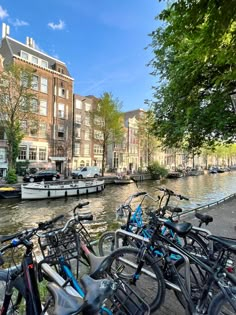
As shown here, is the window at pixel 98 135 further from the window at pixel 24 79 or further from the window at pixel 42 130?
the window at pixel 24 79

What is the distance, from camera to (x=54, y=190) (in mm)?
19125

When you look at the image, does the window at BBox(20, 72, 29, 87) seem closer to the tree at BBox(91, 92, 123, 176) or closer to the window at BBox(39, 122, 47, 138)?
the window at BBox(39, 122, 47, 138)

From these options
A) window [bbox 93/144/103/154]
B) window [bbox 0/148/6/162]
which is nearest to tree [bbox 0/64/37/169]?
window [bbox 0/148/6/162]

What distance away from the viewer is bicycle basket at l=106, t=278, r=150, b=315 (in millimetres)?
2234

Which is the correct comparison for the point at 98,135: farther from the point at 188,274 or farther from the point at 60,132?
the point at 188,274

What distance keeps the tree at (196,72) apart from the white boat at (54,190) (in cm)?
1008

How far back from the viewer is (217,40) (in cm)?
380

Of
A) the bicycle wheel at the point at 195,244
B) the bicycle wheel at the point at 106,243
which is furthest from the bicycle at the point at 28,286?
the bicycle wheel at the point at 195,244

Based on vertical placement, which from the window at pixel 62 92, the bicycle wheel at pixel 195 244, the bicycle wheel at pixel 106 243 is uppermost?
the window at pixel 62 92

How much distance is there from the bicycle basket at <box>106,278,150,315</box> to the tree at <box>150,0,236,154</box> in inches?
136

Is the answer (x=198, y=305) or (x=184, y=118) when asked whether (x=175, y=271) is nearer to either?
(x=198, y=305)

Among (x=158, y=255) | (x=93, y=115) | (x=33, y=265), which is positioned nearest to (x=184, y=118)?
(x=158, y=255)

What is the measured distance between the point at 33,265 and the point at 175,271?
152cm

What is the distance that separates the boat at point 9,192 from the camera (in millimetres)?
17703
